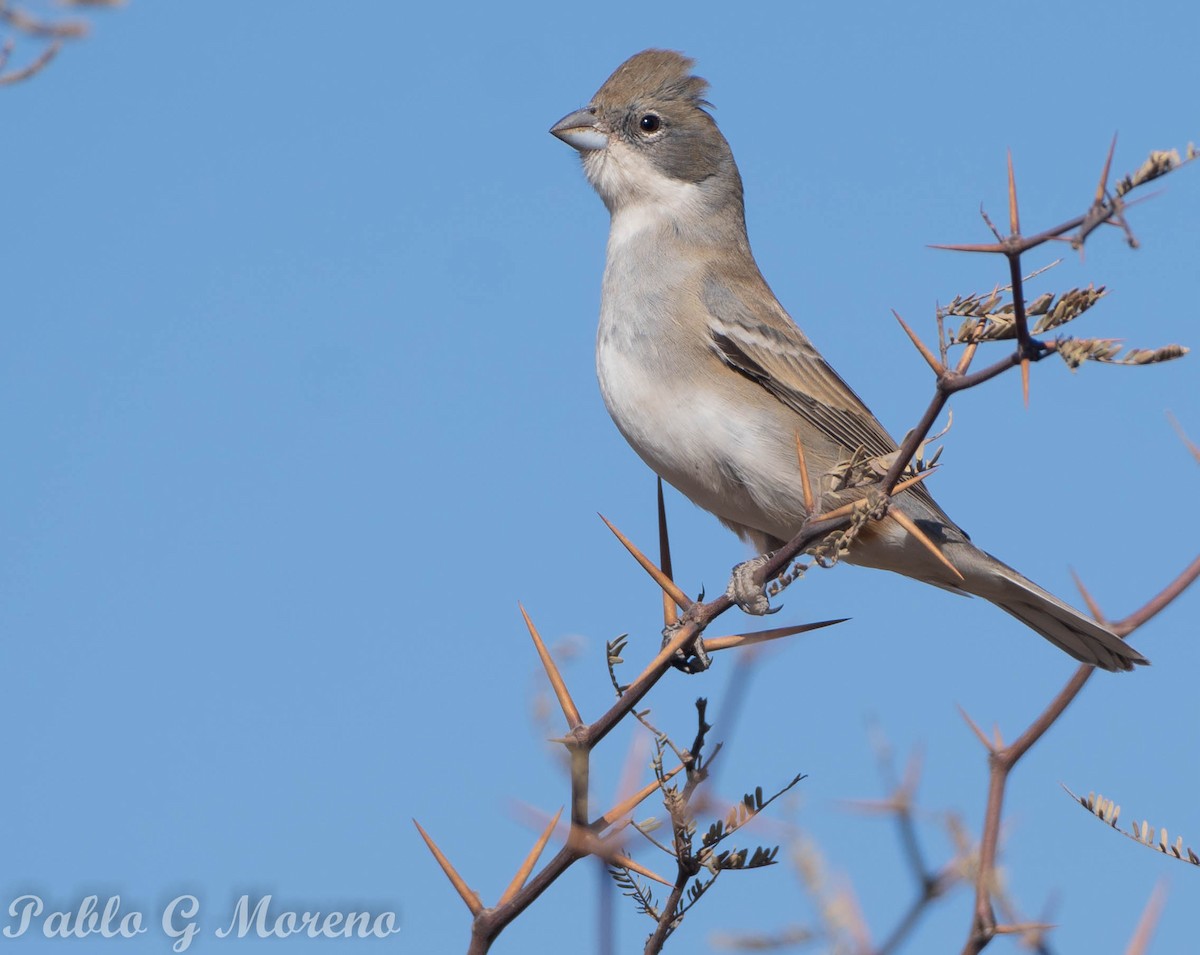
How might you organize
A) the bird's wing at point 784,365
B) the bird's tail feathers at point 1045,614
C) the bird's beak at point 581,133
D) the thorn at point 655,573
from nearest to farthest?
the thorn at point 655,573
the bird's tail feathers at point 1045,614
the bird's wing at point 784,365
the bird's beak at point 581,133

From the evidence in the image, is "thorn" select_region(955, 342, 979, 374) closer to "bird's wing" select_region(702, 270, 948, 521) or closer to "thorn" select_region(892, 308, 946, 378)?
"thorn" select_region(892, 308, 946, 378)

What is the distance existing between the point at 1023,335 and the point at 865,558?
3909mm

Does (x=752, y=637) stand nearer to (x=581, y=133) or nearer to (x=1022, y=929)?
(x=1022, y=929)

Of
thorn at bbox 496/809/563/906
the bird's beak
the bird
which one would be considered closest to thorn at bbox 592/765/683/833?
thorn at bbox 496/809/563/906

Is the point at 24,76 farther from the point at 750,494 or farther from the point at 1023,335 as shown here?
the point at 750,494

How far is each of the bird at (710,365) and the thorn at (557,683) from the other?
240cm

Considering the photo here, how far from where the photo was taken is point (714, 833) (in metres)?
2.42

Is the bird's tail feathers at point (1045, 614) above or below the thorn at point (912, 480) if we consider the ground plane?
above

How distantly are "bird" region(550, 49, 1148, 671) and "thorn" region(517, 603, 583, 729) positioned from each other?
2.40 meters

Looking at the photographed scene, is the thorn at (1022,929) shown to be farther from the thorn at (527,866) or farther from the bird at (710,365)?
the bird at (710,365)

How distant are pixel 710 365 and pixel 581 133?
1.70 metres

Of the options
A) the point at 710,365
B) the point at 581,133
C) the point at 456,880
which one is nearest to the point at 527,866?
the point at 456,880

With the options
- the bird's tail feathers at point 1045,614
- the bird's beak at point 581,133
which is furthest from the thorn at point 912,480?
the bird's beak at point 581,133

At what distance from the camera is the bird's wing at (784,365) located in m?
5.69
